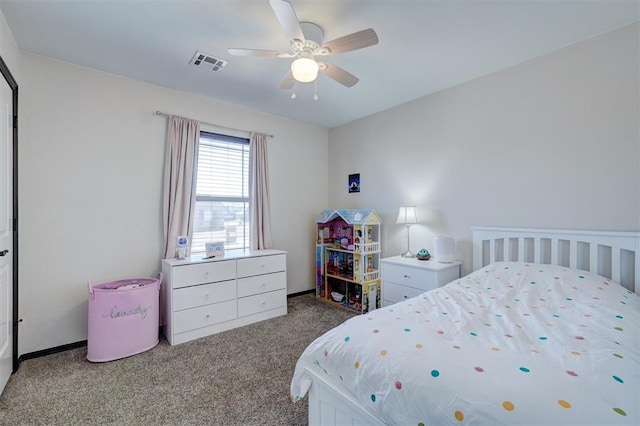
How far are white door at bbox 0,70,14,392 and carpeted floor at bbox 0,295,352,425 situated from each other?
25cm

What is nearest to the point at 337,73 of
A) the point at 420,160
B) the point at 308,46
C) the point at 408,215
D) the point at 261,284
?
the point at 308,46

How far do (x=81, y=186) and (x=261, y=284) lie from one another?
6.39ft

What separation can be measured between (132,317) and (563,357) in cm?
287

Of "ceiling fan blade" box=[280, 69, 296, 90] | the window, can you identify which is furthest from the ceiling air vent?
the window

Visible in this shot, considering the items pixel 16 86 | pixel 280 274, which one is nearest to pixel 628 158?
pixel 280 274

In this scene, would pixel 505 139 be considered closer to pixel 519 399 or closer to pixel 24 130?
pixel 519 399

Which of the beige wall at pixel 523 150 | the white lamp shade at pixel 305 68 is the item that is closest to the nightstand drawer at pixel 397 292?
the beige wall at pixel 523 150

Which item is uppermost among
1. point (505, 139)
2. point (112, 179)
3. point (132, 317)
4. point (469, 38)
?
point (469, 38)

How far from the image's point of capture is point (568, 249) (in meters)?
2.27

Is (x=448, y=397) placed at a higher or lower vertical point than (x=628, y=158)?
lower

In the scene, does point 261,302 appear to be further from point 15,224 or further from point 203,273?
point 15,224

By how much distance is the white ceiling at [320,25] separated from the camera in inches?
71.8

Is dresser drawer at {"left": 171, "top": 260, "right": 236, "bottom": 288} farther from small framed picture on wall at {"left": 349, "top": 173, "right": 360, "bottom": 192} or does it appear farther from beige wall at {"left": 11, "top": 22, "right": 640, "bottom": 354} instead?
small framed picture on wall at {"left": 349, "top": 173, "right": 360, "bottom": 192}

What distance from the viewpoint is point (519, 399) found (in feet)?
2.66
